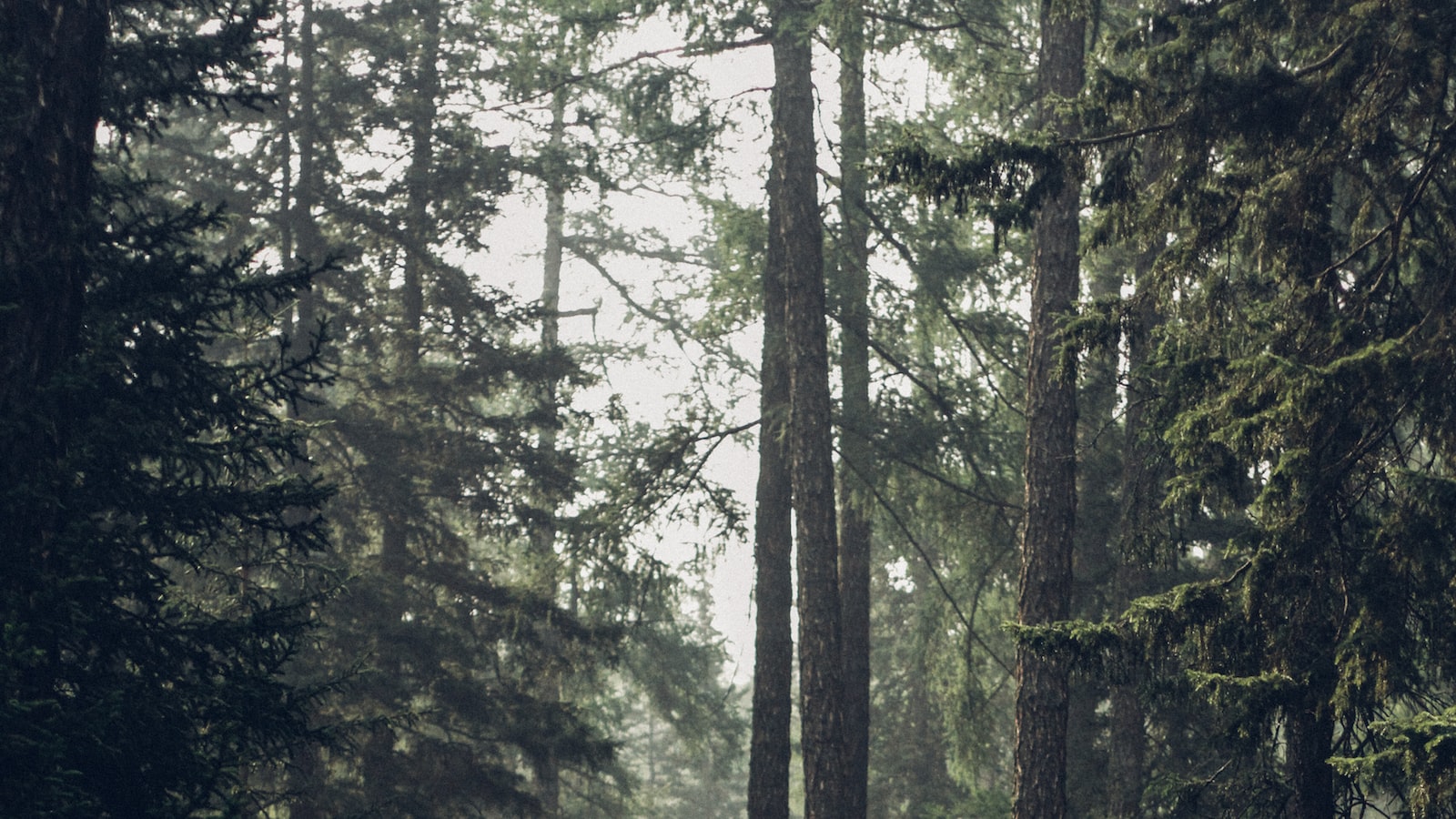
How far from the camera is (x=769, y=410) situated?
547 inches

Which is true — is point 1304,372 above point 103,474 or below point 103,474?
above

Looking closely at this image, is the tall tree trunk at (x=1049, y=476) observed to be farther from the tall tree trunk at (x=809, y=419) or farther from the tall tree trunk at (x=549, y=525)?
the tall tree trunk at (x=549, y=525)

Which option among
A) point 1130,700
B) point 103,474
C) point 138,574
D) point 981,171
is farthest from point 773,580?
point 103,474

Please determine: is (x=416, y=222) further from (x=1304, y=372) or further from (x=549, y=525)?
(x=1304, y=372)

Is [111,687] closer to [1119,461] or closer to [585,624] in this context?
[585,624]

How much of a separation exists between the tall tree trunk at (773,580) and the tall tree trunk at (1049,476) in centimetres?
393

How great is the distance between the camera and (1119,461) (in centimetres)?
1606

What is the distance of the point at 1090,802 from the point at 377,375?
1139 centimetres

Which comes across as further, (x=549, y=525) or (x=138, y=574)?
(x=549, y=525)

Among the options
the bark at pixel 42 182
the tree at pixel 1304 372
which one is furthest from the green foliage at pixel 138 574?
the tree at pixel 1304 372

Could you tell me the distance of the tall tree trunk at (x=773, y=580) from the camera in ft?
41.9

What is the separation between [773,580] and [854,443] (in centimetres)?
216

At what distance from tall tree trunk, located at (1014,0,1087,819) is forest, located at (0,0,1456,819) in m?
0.05

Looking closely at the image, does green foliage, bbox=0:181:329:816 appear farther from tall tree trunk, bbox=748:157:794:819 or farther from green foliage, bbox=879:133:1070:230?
tall tree trunk, bbox=748:157:794:819
